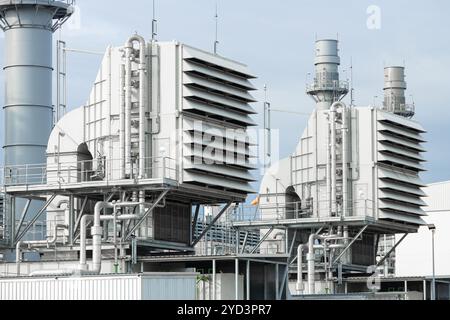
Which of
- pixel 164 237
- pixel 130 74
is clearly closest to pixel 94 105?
pixel 130 74

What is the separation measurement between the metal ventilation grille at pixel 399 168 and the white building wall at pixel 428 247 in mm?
26263

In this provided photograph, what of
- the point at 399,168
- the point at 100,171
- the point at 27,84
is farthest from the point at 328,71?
the point at 100,171

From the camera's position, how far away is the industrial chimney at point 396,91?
110188 mm

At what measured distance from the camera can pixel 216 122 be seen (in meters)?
63.4

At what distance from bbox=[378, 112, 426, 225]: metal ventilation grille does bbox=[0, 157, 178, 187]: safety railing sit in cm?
1971

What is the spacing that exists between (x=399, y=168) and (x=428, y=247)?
3148cm

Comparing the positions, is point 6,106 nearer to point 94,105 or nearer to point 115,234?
point 94,105

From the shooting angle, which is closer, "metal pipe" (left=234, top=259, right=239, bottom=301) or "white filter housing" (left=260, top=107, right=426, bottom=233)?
"metal pipe" (left=234, top=259, right=239, bottom=301)

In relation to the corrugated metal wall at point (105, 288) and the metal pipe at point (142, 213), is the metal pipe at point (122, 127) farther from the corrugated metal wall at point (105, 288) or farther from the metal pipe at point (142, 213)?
the corrugated metal wall at point (105, 288)

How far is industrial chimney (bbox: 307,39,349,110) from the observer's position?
331 feet

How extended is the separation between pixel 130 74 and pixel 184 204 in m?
8.24

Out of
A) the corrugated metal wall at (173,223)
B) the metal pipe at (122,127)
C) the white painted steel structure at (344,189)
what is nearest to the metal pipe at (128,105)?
the metal pipe at (122,127)

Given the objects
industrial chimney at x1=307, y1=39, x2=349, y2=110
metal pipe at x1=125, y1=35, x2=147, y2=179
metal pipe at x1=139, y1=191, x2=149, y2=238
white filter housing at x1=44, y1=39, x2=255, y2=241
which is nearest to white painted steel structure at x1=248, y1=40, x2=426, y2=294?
white filter housing at x1=44, y1=39, x2=255, y2=241

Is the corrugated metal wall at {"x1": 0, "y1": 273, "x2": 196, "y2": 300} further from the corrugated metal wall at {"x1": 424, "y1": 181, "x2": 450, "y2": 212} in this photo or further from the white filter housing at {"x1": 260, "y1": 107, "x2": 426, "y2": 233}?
the corrugated metal wall at {"x1": 424, "y1": 181, "x2": 450, "y2": 212}
